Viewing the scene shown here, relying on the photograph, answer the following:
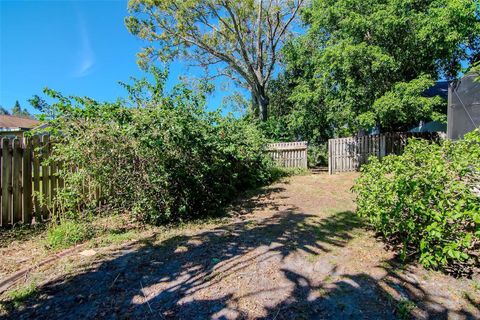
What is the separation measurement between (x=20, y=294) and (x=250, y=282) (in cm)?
206

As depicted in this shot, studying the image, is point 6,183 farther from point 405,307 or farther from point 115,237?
point 405,307

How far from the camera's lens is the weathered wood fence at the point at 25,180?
4270mm

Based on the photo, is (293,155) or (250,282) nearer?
(250,282)

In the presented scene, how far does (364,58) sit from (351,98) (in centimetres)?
141

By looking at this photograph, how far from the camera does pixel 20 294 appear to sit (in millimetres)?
2502

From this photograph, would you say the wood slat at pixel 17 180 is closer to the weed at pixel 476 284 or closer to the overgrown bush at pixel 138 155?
the overgrown bush at pixel 138 155

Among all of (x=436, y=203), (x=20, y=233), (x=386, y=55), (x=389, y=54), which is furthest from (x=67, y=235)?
(x=389, y=54)

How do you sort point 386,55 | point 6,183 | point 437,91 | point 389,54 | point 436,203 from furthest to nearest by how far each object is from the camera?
point 437,91 < point 389,54 < point 386,55 < point 6,183 < point 436,203

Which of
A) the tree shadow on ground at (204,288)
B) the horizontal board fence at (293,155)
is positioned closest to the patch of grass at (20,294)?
the tree shadow on ground at (204,288)

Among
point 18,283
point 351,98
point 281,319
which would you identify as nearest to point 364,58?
point 351,98

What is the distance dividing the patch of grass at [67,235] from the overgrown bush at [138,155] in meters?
0.45

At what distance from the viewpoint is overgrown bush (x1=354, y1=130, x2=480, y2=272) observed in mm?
2537

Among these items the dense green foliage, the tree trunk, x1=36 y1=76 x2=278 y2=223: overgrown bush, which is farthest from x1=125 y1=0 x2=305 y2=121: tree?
x1=36 y1=76 x2=278 y2=223: overgrown bush

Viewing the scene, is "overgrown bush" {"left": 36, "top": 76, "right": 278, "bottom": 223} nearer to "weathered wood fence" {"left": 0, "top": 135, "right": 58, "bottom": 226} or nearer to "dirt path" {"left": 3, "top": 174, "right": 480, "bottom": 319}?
"weathered wood fence" {"left": 0, "top": 135, "right": 58, "bottom": 226}
